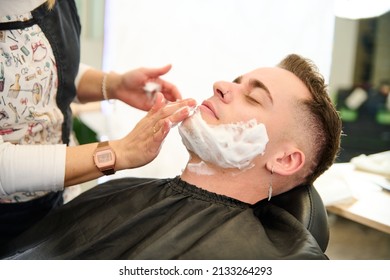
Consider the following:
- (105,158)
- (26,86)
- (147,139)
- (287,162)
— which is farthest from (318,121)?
(26,86)

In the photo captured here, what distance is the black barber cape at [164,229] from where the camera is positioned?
0.89m

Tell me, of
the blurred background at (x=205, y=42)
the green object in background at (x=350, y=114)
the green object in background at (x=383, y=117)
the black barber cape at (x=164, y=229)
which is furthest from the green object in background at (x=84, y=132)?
the green object in background at (x=383, y=117)

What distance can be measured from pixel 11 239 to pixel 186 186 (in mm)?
602

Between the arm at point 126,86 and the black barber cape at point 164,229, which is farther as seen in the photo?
the arm at point 126,86

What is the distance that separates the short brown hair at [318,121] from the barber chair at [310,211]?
0.30 feet

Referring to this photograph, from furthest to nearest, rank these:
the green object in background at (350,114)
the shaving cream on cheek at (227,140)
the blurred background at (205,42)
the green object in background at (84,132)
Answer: the green object in background at (350,114), the green object in background at (84,132), the blurred background at (205,42), the shaving cream on cheek at (227,140)

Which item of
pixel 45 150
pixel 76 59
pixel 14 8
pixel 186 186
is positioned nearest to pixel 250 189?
pixel 186 186

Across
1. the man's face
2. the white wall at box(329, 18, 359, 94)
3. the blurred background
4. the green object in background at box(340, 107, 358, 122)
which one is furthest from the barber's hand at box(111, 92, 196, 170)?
the green object in background at box(340, 107, 358, 122)

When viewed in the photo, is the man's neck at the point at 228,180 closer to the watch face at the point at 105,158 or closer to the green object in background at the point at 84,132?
the watch face at the point at 105,158

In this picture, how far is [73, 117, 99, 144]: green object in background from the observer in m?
A: 1.99

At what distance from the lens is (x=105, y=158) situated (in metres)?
0.93

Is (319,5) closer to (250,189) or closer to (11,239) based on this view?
(250,189)

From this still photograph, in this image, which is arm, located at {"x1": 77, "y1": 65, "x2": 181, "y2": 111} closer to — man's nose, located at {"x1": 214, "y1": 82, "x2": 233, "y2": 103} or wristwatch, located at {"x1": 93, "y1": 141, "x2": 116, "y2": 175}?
man's nose, located at {"x1": 214, "y1": 82, "x2": 233, "y2": 103}
